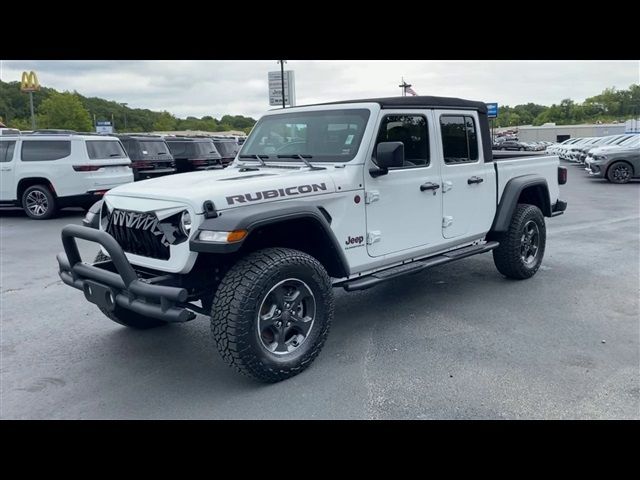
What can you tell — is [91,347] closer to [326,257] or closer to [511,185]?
[326,257]

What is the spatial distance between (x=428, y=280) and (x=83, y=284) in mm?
3902

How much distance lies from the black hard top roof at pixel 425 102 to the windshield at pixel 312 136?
0.19 metres

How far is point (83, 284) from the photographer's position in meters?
3.99

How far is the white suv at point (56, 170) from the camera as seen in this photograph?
11672mm

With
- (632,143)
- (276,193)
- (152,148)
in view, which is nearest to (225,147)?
(152,148)

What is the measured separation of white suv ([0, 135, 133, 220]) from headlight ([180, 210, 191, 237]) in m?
8.96

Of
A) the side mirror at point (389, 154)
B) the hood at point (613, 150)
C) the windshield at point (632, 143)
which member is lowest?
the side mirror at point (389, 154)

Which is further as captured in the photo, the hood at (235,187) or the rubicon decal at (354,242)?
the rubicon decal at (354,242)

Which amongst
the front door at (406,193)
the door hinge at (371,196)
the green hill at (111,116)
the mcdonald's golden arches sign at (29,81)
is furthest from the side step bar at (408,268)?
the green hill at (111,116)

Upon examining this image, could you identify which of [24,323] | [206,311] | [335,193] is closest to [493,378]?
[335,193]

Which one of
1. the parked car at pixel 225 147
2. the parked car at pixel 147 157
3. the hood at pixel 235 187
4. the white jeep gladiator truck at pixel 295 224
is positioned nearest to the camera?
the white jeep gladiator truck at pixel 295 224

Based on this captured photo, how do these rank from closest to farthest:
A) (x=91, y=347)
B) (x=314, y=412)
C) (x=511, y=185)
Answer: (x=314, y=412) < (x=91, y=347) < (x=511, y=185)

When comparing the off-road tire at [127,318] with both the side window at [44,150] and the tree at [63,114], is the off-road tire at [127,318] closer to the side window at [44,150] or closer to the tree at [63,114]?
the side window at [44,150]

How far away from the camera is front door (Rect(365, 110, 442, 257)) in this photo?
4543mm
